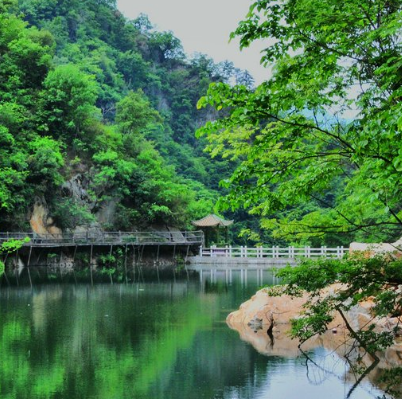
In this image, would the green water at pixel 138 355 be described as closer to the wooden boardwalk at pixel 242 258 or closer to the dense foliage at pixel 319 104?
the dense foliage at pixel 319 104

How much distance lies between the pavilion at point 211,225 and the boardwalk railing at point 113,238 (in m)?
0.70

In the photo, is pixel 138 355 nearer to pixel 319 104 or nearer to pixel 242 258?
pixel 319 104

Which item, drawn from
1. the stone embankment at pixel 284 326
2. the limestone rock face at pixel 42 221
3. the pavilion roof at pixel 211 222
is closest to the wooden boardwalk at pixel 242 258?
the pavilion roof at pixel 211 222

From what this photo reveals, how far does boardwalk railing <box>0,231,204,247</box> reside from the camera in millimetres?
30297

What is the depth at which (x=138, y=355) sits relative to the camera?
39.4 feet

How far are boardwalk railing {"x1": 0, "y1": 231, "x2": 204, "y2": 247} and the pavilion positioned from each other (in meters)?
0.70

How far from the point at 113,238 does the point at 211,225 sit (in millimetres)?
5665

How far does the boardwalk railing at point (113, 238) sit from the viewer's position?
30.3m

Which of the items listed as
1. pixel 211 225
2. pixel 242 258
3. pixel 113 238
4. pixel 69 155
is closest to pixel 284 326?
pixel 242 258

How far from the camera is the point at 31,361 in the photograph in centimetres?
1125

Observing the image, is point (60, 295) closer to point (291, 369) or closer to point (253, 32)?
point (291, 369)

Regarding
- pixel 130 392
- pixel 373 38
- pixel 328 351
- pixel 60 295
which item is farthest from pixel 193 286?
pixel 373 38

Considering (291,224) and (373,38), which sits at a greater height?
(373,38)

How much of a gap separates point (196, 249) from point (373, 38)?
30.0m
